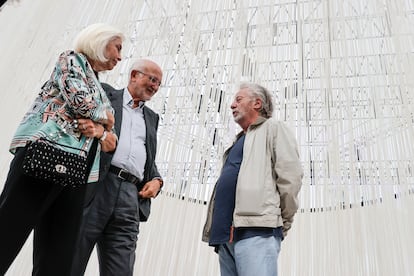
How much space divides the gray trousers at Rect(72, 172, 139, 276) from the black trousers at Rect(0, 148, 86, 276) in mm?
221

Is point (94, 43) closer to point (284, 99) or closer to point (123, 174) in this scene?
point (123, 174)

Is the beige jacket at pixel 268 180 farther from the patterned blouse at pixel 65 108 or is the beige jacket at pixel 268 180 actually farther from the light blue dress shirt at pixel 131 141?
the patterned blouse at pixel 65 108

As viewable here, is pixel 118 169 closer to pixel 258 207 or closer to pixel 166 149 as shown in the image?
pixel 258 207

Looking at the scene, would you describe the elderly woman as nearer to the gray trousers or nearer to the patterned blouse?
the patterned blouse

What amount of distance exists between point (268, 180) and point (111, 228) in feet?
1.68

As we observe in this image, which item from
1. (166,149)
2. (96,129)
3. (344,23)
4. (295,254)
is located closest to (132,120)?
(96,129)

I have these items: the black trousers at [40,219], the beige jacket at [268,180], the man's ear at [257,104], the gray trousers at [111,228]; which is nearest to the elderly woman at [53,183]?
the black trousers at [40,219]

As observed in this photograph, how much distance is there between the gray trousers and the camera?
4.30ft

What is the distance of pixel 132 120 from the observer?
1.54 m

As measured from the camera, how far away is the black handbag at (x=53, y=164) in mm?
1001

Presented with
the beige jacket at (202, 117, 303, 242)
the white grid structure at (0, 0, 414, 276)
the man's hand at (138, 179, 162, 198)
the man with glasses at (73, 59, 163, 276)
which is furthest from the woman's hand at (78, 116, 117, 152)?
the white grid structure at (0, 0, 414, 276)

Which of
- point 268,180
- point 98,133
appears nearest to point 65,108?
point 98,133

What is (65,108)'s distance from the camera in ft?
3.65

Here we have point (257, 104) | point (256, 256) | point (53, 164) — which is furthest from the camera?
point (257, 104)
